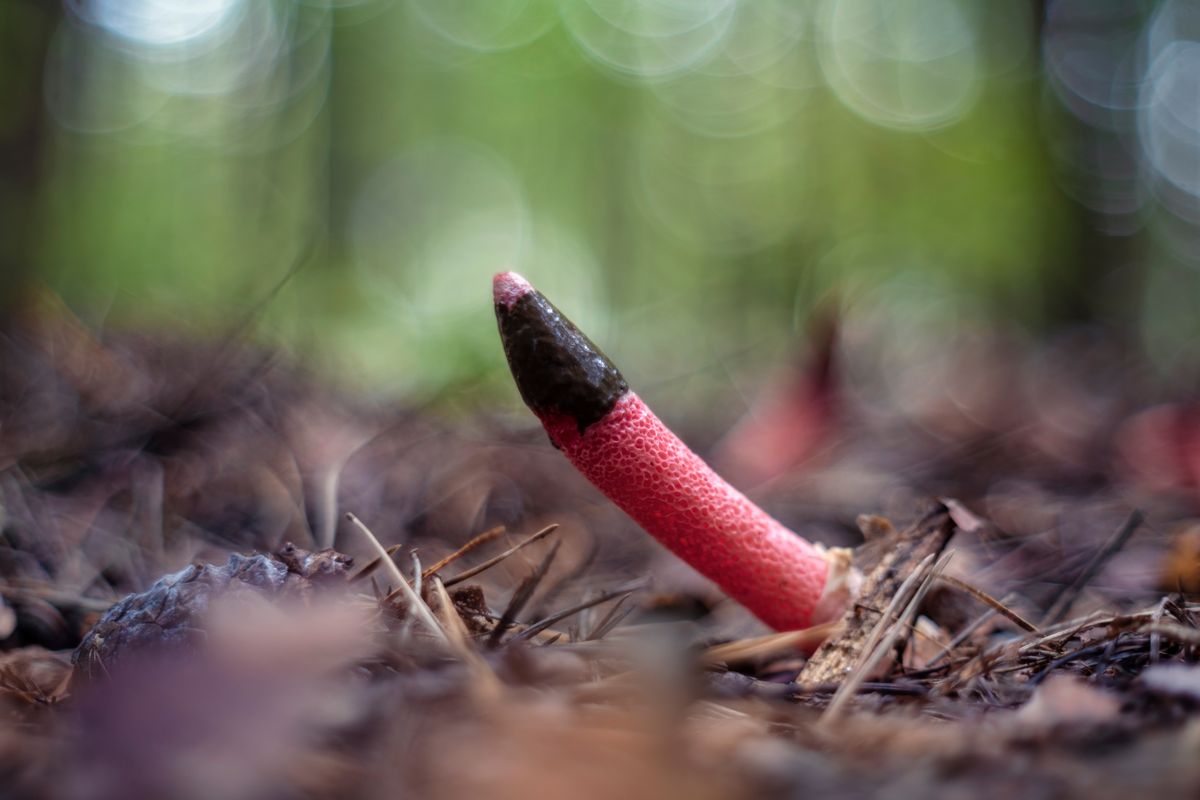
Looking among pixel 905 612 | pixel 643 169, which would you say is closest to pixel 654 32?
pixel 643 169

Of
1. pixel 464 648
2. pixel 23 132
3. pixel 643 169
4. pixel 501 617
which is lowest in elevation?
pixel 501 617

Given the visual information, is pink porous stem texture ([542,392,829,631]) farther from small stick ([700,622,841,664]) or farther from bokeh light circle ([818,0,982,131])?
bokeh light circle ([818,0,982,131])

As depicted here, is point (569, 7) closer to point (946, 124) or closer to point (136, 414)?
point (946, 124)

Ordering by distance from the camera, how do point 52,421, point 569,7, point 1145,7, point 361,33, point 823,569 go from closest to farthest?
point 823,569, point 52,421, point 1145,7, point 361,33, point 569,7

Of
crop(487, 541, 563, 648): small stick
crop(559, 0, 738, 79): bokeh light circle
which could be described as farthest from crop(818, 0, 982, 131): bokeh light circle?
crop(487, 541, 563, 648): small stick

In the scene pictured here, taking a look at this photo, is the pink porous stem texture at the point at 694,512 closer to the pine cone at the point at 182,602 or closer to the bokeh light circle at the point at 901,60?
the pine cone at the point at 182,602

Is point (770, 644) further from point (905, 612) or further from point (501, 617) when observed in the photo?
point (501, 617)

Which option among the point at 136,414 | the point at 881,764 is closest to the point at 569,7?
the point at 136,414
